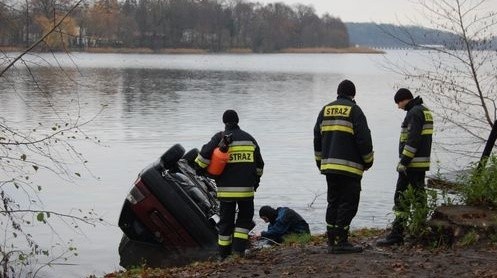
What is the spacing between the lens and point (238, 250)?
822 centimetres

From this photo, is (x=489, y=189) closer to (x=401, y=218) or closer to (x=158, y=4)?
(x=401, y=218)

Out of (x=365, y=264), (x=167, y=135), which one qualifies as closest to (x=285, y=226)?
(x=365, y=264)

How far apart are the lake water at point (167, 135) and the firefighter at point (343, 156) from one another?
2782 millimetres

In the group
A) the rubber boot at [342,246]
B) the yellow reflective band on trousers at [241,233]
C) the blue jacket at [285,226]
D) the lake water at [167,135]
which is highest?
the rubber boot at [342,246]

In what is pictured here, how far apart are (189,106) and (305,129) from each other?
29.6 ft

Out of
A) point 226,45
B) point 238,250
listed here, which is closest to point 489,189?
point 238,250

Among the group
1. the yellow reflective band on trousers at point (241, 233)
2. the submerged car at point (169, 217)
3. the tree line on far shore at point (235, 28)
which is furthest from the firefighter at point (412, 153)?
the tree line on far shore at point (235, 28)

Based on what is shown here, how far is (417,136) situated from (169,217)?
3.64 m

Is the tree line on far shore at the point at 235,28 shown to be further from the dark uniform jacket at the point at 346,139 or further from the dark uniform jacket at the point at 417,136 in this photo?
the dark uniform jacket at the point at 346,139

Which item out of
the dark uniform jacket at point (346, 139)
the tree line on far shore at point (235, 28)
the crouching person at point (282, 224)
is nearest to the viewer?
the dark uniform jacket at point (346, 139)

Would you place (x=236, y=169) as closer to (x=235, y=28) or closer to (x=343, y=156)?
(x=343, y=156)

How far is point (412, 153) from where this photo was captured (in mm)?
7688

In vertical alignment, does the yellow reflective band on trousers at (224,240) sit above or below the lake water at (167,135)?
above

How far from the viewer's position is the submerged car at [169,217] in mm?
9719
